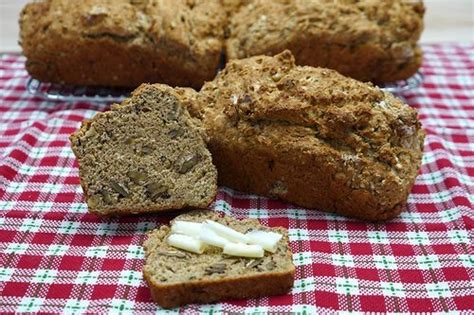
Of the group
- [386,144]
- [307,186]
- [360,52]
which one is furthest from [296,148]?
[360,52]

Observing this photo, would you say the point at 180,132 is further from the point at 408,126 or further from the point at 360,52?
the point at 360,52

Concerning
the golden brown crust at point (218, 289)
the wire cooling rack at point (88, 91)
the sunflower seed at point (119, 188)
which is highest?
the sunflower seed at point (119, 188)

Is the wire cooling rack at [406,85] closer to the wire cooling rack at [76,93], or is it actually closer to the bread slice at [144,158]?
the wire cooling rack at [76,93]

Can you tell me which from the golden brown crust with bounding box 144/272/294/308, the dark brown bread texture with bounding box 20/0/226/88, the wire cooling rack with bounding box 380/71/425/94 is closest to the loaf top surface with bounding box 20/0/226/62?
the dark brown bread texture with bounding box 20/0/226/88

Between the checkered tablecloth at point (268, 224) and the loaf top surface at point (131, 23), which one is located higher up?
the loaf top surface at point (131, 23)

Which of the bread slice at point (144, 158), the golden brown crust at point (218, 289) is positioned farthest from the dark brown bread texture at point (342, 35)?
the golden brown crust at point (218, 289)
